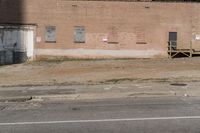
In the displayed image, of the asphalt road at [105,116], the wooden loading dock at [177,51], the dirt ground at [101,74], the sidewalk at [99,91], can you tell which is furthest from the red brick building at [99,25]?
the asphalt road at [105,116]

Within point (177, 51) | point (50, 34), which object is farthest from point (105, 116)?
point (177, 51)

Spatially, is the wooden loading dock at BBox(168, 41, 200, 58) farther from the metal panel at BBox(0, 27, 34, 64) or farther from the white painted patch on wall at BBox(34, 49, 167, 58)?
the metal panel at BBox(0, 27, 34, 64)

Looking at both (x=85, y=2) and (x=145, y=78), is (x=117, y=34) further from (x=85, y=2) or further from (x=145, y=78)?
(x=145, y=78)

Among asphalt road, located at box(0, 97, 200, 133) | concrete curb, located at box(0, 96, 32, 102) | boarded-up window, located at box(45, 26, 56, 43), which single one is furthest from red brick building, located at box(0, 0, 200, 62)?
asphalt road, located at box(0, 97, 200, 133)

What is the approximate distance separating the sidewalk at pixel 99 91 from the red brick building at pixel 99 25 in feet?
63.2

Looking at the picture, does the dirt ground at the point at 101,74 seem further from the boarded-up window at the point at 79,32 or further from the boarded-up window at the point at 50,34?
the boarded-up window at the point at 50,34

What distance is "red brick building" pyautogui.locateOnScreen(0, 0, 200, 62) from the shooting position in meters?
38.8

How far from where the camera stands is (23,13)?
38844 mm

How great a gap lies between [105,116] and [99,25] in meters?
27.4

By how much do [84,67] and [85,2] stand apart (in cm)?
1155

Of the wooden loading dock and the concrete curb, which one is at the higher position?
the wooden loading dock

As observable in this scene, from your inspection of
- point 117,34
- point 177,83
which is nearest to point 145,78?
point 177,83

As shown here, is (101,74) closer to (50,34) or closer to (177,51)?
(50,34)

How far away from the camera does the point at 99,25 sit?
38.8 metres
